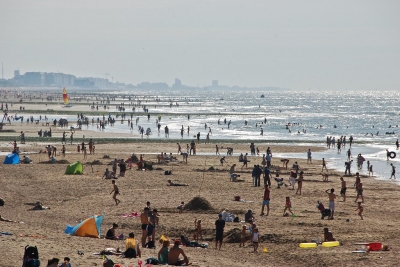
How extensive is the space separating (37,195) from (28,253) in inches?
516

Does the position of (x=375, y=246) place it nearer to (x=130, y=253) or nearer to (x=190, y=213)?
(x=130, y=253)

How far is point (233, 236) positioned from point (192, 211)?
358cm

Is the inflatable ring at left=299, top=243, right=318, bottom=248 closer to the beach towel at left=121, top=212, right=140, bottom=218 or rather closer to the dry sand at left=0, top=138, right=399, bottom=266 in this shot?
the dry sand at left=0, top=138, right=399, bottom=266

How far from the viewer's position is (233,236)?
56.4ft

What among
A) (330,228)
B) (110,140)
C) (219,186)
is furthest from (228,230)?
(110,140)

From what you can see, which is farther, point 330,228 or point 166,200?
point 166,200

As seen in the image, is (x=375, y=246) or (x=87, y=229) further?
(x=87, y=229)

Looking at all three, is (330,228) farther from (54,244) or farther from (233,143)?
(233,143)

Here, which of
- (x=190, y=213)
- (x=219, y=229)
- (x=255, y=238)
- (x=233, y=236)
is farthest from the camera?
(x=190, y=213)

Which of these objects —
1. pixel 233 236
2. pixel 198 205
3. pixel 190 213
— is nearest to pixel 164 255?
pixel 233 236

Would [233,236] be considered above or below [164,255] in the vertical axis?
below

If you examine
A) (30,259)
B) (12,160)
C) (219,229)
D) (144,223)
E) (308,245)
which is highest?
(30,259)

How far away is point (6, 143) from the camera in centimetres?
4928

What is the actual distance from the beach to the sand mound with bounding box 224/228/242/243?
0.03m
